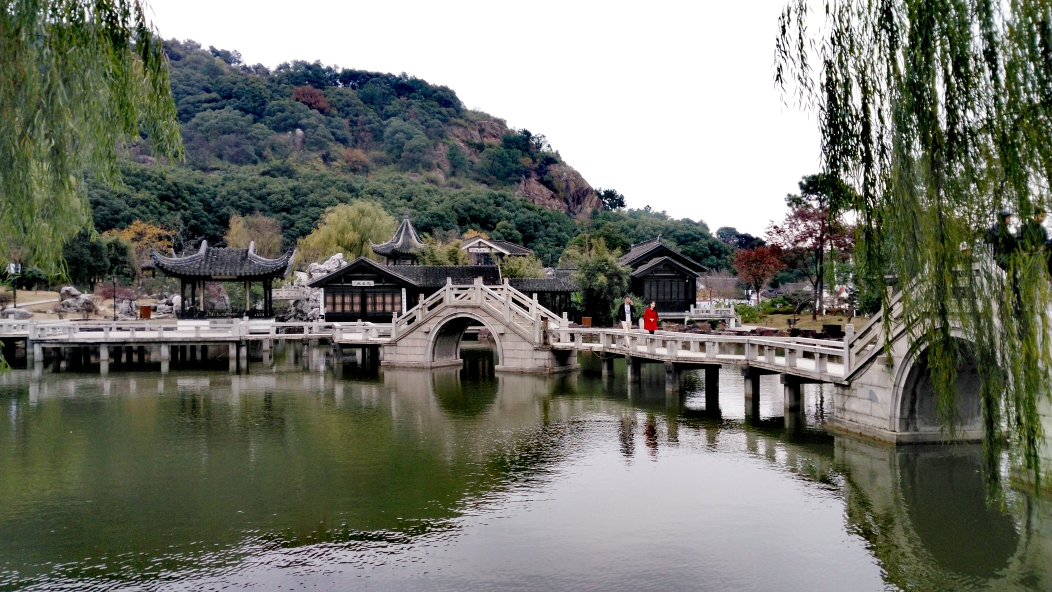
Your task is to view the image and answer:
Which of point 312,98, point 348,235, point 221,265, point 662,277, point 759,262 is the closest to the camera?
point 221,265

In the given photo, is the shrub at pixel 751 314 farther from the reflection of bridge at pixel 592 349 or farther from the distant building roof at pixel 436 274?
the distant building roof at pixel 436 274

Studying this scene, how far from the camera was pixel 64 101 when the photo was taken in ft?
25.3

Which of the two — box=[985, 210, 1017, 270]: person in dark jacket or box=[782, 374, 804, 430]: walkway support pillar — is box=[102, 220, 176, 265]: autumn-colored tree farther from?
box=[985, 210, 1017, 270]: person in dark jacket

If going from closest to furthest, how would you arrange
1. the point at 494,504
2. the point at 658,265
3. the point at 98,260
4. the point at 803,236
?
the point at 494,504 → the point at 803,236 → the point at 658,265 → the point at 98,260

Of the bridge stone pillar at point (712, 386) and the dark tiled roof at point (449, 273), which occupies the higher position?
the dark tiled roof at point (449, 273)

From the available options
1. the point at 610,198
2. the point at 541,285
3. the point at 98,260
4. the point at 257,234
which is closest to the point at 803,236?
the point at 541,285

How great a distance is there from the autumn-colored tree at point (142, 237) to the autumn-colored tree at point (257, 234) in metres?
4.97

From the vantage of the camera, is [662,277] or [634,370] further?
[662,277]

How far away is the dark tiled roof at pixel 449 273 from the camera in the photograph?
134 feet

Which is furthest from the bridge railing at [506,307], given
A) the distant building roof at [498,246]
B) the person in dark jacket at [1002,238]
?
the distant building roof at [498,246]

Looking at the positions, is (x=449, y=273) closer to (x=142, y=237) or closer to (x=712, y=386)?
(x=712, y=386)

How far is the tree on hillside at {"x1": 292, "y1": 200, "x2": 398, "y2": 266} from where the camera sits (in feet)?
185

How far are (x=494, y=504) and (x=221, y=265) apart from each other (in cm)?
2784

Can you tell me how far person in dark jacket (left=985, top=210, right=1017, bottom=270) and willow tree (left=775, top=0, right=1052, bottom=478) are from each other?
Result: 0.07 meters
